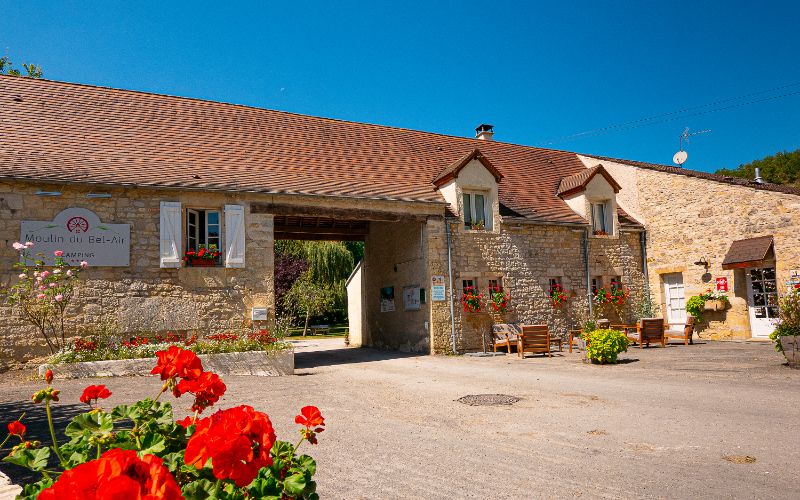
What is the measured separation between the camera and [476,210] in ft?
50.5

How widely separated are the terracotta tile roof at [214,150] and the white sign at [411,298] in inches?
100

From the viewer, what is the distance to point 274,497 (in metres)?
1.58

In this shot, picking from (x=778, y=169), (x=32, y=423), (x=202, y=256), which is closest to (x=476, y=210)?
(x=202, y=256)

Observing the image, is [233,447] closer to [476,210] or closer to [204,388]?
[204,388]

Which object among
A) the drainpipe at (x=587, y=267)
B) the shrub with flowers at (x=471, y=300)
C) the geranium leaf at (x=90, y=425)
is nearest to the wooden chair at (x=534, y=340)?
the shrub with flowers at (x=471, y=300)

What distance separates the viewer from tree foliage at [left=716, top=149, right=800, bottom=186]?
3725 centimetres

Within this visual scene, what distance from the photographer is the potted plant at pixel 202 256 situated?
1211 cm

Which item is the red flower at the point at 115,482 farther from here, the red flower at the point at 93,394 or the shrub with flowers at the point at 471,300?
the shrub with flowers at the point at 471,300

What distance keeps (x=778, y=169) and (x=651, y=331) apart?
32410 mm

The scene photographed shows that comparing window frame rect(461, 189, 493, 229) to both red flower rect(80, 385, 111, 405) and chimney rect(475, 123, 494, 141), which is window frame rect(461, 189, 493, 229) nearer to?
chimney rect(475, 123, 494, 141)

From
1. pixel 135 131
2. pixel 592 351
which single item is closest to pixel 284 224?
pixel 135 131

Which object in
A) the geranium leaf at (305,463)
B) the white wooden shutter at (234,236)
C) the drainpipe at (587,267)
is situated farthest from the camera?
the drainpipe at (587,267)

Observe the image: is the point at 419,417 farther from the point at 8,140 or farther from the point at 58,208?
the point at 8,140

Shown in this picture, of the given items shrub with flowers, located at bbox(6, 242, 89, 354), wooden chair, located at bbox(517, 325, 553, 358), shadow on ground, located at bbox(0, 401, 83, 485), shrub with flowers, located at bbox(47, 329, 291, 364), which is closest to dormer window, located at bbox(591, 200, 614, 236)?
wooden chair, located at bbox(517, 325, 553, 358)
